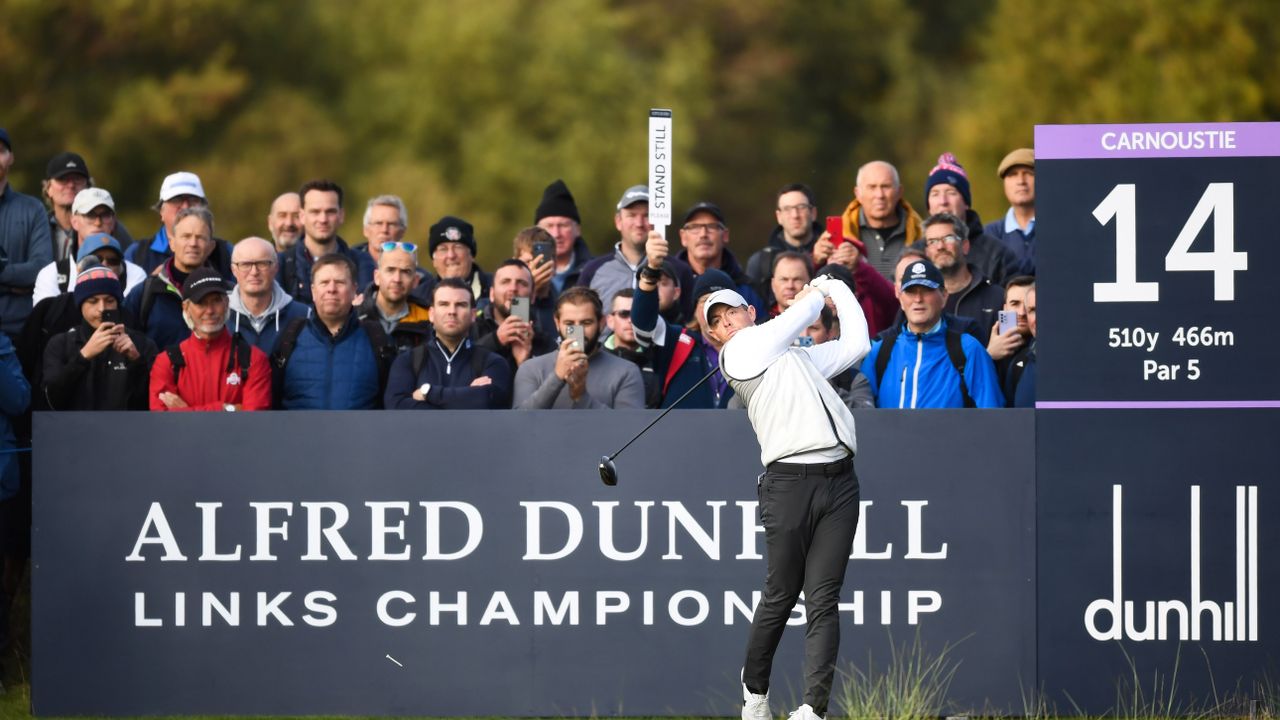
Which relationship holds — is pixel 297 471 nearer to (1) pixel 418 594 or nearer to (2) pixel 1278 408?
(1) pixel 418 594

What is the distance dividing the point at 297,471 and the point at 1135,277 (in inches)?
164

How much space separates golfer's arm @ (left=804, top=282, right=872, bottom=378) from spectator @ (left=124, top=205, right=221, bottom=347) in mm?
4078

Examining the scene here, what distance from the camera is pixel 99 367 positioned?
10.5m

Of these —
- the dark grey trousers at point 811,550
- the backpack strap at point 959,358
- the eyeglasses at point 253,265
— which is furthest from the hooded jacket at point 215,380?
the backpack strap at point 959,358

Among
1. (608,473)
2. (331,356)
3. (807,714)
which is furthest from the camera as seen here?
(331,356)

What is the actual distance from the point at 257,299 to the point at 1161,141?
4.83 m

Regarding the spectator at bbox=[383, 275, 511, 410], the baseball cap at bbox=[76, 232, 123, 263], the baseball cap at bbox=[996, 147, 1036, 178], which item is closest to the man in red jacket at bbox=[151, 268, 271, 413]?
the spectator at bbox=[383, 275, 511, 410]

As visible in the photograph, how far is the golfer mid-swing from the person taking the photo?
27.8ft

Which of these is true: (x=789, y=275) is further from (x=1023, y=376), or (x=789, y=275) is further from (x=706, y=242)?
(x=1023, y=376)

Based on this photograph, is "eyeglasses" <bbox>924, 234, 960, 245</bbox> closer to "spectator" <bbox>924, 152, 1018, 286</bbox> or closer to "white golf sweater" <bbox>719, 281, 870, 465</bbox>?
"spectator" <bbox>924, 152, 1018, 286</bbox>

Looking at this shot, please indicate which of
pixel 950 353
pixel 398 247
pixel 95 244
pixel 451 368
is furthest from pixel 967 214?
pixel 95 244

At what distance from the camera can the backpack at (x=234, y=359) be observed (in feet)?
33.5

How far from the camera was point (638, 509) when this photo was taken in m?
9.64

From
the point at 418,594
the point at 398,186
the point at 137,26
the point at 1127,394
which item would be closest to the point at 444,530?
the point at 418,594
